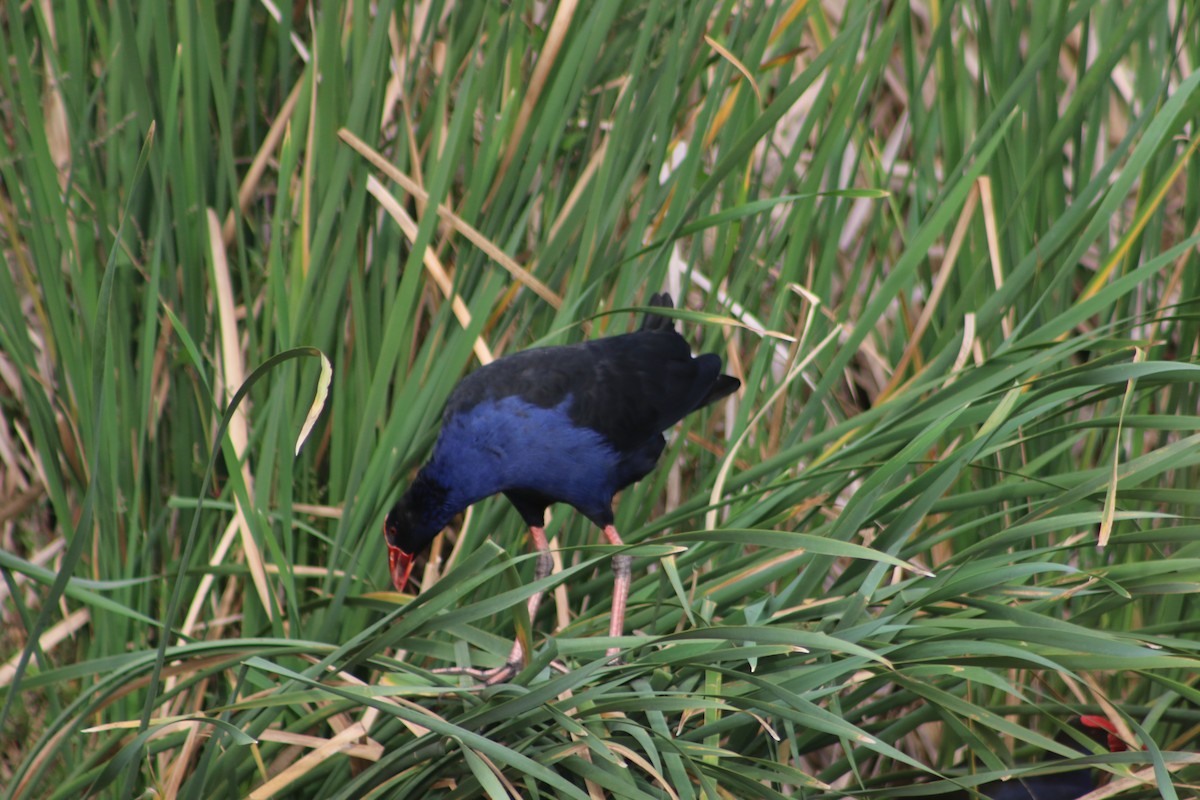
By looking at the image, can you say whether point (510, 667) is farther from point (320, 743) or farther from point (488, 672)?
point (320, 743)

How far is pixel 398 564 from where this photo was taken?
4.75 feet

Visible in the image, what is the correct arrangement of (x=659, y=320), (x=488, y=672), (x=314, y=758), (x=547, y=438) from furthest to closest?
1. (x=659, y=320)
2. (x=547, y=438)
3. (x=488, y=672)
4. (x=314, y=758)

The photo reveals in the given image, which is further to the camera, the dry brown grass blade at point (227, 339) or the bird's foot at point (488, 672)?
the dry brown grass blade at point (227, 339)

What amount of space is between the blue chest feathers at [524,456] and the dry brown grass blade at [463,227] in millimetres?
151

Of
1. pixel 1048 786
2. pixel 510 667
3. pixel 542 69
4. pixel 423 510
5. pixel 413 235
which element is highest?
pixel 542 69

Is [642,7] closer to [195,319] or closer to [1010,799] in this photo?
[195,319]

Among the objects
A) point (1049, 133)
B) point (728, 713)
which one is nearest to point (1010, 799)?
point (728, 713)

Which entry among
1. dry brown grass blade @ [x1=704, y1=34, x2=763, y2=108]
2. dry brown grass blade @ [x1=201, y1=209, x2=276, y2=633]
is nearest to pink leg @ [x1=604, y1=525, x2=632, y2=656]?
dry brown grass blade @ [x1=201, y1=209, x2=276, y2=633]

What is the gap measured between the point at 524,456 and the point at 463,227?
0.29 metres

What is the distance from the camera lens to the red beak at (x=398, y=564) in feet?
4.71

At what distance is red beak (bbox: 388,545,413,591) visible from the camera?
144 centimetres

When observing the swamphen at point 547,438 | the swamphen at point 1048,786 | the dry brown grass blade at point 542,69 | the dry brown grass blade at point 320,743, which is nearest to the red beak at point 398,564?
the swamphen at point 547,438

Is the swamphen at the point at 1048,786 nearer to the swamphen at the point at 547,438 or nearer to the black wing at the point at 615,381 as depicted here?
the swamphen at the point at 547,438

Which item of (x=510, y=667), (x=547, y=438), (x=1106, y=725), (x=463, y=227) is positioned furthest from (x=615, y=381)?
(x=1106, y=725)
